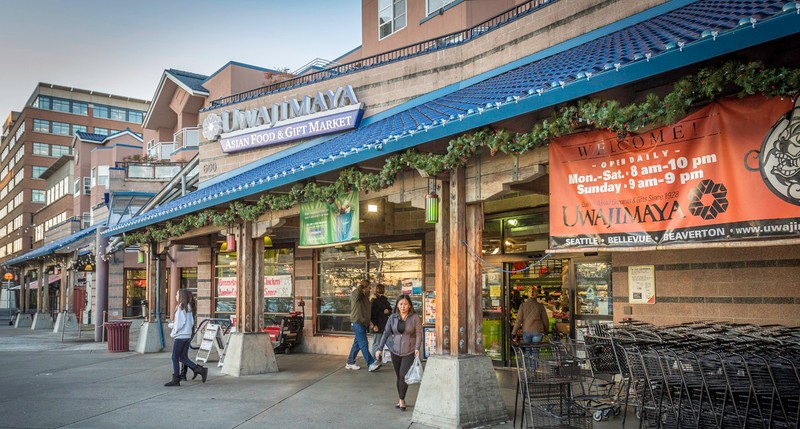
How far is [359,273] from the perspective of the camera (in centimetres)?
1564

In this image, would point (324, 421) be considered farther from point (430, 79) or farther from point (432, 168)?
point (430, 79)

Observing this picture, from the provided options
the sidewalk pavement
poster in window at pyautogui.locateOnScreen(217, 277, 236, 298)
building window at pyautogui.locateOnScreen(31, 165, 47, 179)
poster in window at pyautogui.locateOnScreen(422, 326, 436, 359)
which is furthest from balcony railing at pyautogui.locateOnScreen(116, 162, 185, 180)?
building window at pyautogui.locateOnScreen(31, 165, 47, 179)

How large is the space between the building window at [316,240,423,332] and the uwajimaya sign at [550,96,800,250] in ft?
24.2

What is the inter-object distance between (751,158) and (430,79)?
8.75 metres

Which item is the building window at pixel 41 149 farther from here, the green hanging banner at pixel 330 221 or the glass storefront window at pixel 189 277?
the green hanging banner at pixel 330 221

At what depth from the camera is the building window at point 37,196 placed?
246 feet

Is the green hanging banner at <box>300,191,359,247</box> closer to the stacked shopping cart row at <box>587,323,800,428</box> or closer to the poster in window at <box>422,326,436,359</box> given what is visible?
the poster in window at <box>422,326,436,359</box>

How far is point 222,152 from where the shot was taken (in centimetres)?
1836

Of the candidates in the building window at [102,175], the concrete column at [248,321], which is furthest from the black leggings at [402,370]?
the building window at [102,175]

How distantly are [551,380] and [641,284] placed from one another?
11.2 feet

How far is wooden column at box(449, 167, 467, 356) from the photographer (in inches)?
332

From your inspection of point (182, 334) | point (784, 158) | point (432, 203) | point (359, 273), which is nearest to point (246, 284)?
point (182, 334)

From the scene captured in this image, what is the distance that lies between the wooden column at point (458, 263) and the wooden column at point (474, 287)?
0.06m

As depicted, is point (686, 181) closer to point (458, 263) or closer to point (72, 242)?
point (458, 263)
